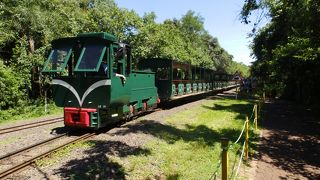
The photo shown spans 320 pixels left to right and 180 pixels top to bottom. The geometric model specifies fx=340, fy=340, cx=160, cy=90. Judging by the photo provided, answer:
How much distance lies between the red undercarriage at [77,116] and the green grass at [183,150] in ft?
7.62

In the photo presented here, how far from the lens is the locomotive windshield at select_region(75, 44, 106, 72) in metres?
11.7

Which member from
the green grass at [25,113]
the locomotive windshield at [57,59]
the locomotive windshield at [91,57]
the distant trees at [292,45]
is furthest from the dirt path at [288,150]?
the green grass at [25,113]

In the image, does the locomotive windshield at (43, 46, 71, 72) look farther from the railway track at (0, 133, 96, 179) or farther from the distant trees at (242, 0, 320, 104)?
the distant trees at (242, 0, 320, 104)

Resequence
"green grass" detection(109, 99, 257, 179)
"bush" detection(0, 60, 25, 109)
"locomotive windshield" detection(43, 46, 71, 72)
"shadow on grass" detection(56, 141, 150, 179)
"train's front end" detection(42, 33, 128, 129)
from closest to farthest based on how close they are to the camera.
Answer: "shadow on grass" detection(56, 141, 150, 179), "green grass" detection(109, 99, 257, 179), "train's front end" detection(42, 33, 128, 129), "locomotive windshield" detection(43, 46, 71, 72), "bush" detection(0, 60, 25, 109)

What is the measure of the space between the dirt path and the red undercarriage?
5.74 m

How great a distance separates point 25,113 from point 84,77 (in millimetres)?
10237

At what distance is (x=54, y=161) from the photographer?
8820mm

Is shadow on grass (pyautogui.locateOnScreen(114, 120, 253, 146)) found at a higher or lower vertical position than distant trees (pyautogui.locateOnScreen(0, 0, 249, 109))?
lower

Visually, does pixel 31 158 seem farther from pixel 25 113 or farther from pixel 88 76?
pixel 25 113

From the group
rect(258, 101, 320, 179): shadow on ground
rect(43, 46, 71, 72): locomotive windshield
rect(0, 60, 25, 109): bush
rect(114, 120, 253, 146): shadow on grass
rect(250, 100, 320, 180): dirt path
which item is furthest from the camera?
rect(0, 60, 25, 109): bush

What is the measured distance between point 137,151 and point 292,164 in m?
4.73

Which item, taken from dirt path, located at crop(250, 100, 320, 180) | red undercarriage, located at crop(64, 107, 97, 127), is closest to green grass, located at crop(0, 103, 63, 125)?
red undercarriage, located at crop(64, 107, 97, 127)

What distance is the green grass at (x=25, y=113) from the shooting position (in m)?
18.7

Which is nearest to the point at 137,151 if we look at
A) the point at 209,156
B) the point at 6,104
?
the point at 209,156
